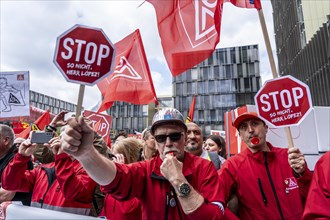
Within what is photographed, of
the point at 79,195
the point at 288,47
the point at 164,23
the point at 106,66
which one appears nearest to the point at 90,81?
the point at 106,66

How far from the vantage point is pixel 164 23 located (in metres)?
4.22

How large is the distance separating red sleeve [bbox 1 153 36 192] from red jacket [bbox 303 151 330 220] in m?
2.22

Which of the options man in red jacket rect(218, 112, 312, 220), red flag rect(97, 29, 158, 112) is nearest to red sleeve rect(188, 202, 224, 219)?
man in red jacket rect(218, 112, 312, 220)

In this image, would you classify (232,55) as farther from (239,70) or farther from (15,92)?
(15,92)

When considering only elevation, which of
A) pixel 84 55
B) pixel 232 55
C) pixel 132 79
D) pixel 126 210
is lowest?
pixel 126 210

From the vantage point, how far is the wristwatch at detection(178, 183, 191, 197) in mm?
1624

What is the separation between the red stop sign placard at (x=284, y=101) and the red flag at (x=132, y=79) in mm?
2953

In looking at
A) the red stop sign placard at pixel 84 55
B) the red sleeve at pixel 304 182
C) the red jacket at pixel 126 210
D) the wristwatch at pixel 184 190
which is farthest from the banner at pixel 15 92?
the red sleeve at pixel 304 182

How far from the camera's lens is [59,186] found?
262cm

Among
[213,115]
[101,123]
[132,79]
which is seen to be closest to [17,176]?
[132,79]

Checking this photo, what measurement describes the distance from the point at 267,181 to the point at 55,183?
6.12 feet

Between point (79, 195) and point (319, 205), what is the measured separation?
6.03ft

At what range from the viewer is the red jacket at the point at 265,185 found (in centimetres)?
224

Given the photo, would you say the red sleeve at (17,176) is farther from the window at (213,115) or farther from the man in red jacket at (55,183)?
the window at (213,115)
